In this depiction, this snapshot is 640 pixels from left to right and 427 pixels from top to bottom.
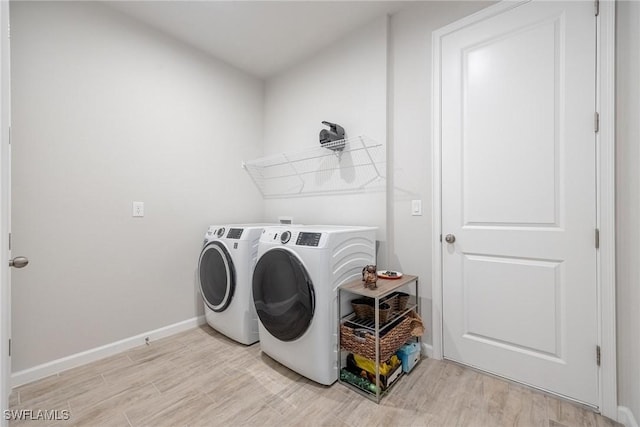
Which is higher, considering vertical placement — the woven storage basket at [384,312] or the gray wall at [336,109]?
the gray wall at [336,109]

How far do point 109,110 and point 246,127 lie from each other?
1.20 metres

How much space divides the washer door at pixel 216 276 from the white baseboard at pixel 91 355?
1.24 feet

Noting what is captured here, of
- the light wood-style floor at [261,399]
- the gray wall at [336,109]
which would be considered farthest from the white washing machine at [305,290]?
the gray wall at [336,109]

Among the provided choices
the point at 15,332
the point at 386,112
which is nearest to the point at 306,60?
the point at 386,112

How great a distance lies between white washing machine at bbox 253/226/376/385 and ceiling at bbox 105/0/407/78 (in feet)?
5.42

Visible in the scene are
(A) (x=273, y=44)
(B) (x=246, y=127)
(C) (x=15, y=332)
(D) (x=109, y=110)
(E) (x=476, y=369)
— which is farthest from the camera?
(B) (x=246, y=127)

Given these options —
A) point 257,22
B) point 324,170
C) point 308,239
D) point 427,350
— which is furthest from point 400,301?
point 257,22

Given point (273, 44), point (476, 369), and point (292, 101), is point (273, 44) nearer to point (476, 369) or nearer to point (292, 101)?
point (292, 101)

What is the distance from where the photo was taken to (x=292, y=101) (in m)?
2.78

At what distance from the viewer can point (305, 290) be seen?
5.12 feet

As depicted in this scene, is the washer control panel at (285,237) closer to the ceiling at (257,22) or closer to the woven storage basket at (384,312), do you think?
the woven storage basket at (384,312)

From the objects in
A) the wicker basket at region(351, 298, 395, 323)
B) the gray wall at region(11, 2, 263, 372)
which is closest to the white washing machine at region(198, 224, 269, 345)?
the gray wall at region(11, 2, 263, 372)

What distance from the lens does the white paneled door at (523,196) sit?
1.41 meters

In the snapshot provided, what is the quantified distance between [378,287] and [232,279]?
42.9 inches
